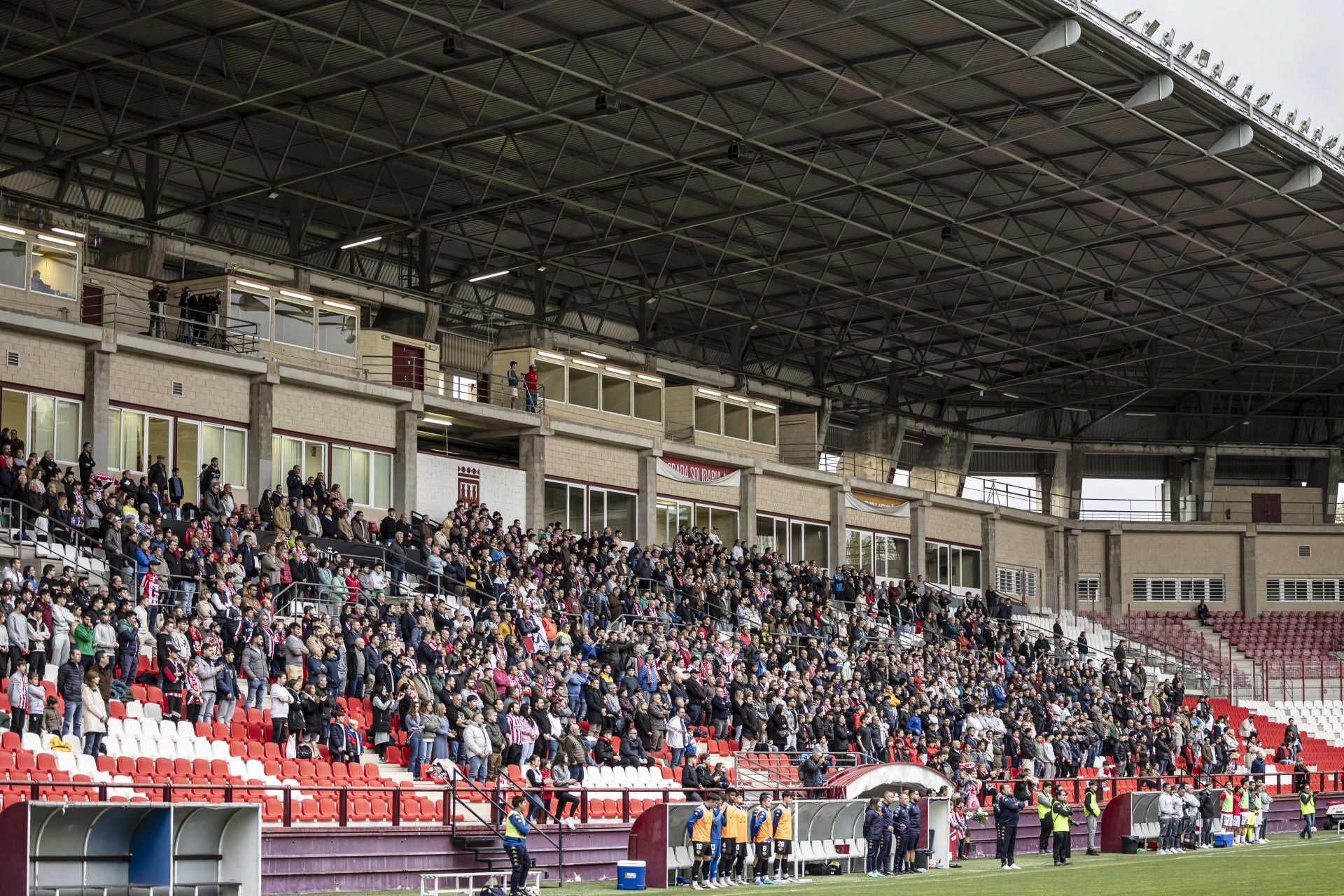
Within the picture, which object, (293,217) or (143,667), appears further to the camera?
(293,217)

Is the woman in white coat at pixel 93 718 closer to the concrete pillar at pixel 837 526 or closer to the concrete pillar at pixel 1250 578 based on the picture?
the concrete pillar at pixel 837 526

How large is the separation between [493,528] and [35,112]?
43.1 ft


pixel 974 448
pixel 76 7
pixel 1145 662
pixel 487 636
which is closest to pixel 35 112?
pixel 76 7

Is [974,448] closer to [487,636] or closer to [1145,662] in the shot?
[1145,662]

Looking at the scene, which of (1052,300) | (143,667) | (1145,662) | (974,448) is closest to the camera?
(143,667)

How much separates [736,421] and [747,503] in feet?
9.04

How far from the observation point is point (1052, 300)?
52500 mm

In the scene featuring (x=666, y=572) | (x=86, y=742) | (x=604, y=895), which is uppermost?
(x=666, y=572)

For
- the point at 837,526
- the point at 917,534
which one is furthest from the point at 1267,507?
the point at 837,526

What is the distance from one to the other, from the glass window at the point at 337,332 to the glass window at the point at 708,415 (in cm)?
1277

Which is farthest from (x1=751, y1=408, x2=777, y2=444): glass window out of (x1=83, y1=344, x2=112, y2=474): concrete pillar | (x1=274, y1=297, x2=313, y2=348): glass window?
(x1=83, y1=344, x2=112, y2=474): concrete pillar

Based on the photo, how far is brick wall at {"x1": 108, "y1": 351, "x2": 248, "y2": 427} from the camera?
37.0 meters

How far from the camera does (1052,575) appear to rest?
66.5 m

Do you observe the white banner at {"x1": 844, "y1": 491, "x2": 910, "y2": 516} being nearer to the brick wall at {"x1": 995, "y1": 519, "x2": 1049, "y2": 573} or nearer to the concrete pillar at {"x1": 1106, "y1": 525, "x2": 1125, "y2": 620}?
the brick wall at {"x1": 995, "y1": 519, "x2": 1049, "y2": 573}
